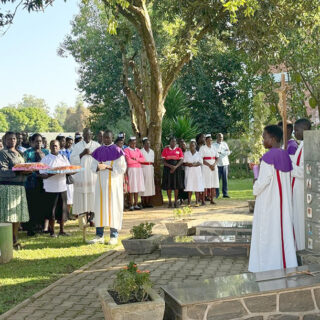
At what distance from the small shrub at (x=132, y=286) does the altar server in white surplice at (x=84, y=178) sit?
687cm

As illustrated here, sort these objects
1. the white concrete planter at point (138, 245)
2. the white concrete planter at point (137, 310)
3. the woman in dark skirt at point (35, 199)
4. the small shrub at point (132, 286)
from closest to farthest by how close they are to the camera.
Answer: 1. the white concrete planter at point (137, 310)
2. the small shrub at point (132, 286)
3. the white concrete planter at point (138, 245)
4. the woman in dark skirt at point (35, 199)

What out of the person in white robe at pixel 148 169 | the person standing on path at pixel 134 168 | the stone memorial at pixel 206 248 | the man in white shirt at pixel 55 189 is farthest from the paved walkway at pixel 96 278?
the person in white robe at pixel 148 169

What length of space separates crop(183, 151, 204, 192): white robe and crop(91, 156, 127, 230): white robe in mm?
5812

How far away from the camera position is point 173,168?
1523 centimetres

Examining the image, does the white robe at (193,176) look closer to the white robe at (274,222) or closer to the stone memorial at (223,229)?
the stone memorial at (223,229)

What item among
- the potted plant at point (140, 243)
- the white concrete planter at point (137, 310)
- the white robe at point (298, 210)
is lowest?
the white concrete planter at point (137, 310)

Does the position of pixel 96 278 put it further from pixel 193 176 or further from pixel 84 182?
pixel 193 176

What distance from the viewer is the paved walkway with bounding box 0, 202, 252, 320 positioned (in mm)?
5953

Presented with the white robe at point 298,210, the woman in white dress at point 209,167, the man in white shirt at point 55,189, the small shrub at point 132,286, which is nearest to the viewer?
the small shrub at point 132,286

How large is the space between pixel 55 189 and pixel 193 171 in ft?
18.6

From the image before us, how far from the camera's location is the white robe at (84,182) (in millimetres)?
11884

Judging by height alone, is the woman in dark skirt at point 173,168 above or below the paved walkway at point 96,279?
above

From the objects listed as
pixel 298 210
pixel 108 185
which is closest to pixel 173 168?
pixel 108 185

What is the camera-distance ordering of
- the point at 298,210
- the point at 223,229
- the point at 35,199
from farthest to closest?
the point at 35,199 < the point at 223,229 < the point at 298,210
